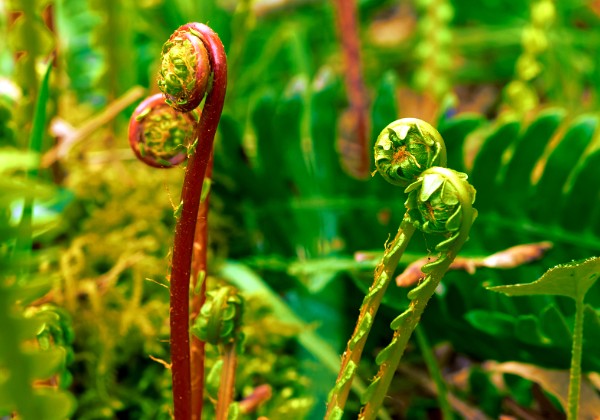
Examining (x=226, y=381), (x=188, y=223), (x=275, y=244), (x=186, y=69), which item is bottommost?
(x=275, y=244)

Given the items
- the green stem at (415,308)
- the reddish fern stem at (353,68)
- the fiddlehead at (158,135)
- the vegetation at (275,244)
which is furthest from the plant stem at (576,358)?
the reddish fern stem at (353,68)

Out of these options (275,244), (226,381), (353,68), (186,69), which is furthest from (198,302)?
(353,68)

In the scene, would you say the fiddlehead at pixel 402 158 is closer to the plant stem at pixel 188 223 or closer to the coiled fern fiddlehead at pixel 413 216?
the coiled fern fiddlehead at pixel 413 216

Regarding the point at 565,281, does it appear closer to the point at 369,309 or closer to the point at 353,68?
the point at 369,309

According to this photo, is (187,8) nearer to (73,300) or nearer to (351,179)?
(351,179)

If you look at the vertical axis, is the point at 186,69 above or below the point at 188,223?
above

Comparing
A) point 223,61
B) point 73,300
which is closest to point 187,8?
point 73,300

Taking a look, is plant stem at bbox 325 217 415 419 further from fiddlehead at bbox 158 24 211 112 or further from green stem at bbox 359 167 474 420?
fiddlehead at bbox 158 24 211 112
